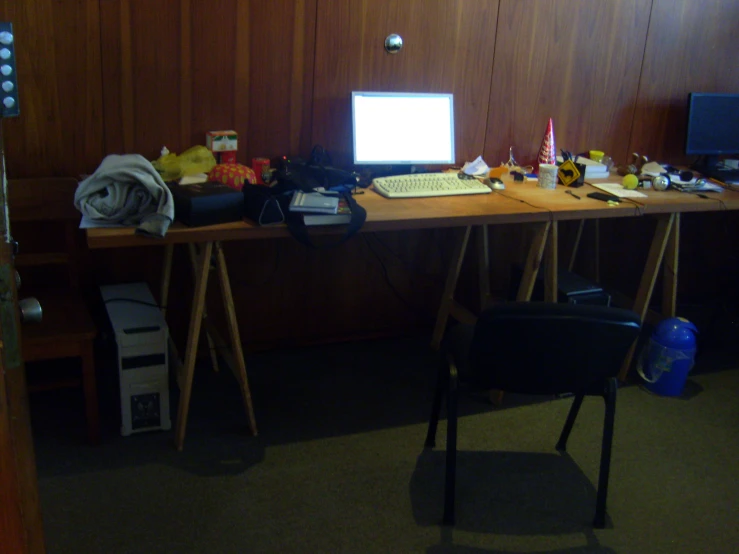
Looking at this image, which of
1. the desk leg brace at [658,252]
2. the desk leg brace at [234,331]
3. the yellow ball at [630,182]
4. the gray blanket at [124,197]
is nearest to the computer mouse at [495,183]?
the yellow ball at [630,182]

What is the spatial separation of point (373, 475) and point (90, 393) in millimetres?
975

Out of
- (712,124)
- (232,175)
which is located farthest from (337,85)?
(712,124)

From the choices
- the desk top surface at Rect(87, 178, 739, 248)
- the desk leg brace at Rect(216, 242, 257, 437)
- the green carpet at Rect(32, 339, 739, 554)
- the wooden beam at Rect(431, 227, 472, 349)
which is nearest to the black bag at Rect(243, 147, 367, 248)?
the desk top surface at Rect(87, 178, 739, 248)

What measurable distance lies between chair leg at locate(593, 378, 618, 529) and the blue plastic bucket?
938 mm

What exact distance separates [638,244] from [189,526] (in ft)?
9.00

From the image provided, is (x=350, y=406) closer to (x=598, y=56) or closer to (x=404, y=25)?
(x=404, y=25)

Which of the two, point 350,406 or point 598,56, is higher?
point 598,56

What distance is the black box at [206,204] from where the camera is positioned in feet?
7.35

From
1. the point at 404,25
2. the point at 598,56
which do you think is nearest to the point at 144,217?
the point at 404,25

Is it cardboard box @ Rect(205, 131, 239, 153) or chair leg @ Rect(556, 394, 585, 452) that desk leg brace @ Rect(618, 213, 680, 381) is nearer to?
chair leg @ Rect(556, 394, 585, 452)

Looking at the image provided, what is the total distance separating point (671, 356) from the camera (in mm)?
3016

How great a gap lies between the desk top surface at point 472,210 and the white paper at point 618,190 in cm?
4

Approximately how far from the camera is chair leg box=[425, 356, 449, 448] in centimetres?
232

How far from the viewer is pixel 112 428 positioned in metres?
2.59
